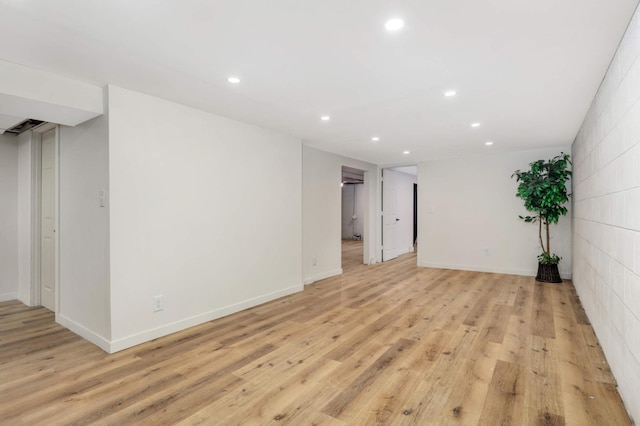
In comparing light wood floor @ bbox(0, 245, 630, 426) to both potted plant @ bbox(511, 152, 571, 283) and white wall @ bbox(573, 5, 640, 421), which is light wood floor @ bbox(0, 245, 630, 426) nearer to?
white wall @ bbox(573, 5, 640, 421)

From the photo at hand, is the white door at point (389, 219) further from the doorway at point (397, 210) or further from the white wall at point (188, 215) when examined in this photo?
the white wall at point (188, 215)

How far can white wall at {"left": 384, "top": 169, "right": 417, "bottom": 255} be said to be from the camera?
7973 millimetres

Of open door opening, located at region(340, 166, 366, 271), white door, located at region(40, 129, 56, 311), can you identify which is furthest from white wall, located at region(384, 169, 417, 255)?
white door, located at region(40, 129, 56, 311)

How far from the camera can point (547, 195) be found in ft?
16.4

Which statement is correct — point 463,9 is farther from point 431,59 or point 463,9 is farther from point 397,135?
point 397,135

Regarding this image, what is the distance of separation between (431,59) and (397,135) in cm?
224

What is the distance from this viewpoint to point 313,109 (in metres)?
3.31

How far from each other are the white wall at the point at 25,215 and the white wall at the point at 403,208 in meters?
6.14

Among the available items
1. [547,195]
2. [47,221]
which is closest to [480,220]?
[547,195]

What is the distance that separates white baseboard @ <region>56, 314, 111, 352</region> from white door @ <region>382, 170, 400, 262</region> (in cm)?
550

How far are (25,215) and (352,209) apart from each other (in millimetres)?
9538

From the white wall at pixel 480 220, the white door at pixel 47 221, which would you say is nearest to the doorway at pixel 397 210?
Answer: the white wall at pixel 480 220

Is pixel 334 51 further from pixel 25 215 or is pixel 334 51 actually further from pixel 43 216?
pixel 25 215

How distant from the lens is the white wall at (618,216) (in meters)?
1.76
